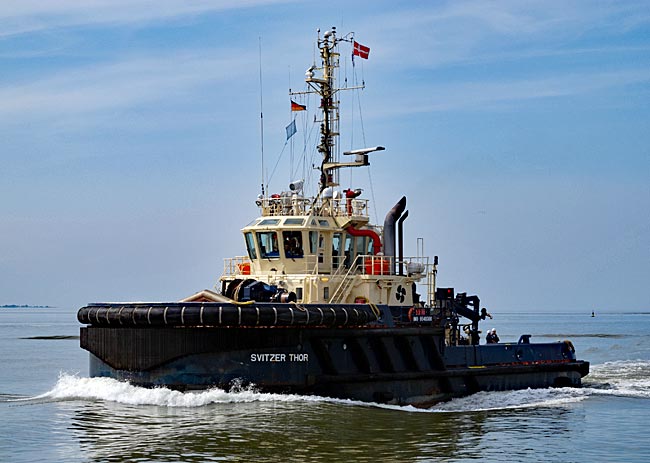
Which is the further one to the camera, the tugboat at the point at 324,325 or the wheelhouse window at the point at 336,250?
the wheelhouse window at the point at 336,250

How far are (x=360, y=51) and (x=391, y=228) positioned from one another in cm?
495

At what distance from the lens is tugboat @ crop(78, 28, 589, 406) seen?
55.7 ft

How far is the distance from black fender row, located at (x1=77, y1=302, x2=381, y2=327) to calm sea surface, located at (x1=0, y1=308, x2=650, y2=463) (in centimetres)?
133

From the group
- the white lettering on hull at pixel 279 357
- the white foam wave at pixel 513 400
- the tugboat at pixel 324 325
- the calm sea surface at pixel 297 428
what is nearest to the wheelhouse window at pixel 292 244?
the tugboat at pixel 324 325

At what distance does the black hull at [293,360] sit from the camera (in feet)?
55.6

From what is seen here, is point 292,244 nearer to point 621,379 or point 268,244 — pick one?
point 268,244

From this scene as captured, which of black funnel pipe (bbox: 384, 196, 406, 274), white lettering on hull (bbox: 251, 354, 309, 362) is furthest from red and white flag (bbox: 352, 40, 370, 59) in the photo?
white lettering on hull (bbox: 251, 354, 309, 362)

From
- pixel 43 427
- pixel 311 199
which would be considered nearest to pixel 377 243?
pixel 311 199

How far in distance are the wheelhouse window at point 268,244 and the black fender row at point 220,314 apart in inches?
127

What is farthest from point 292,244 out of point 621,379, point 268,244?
Answer: point 621,379

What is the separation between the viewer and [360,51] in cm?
2316

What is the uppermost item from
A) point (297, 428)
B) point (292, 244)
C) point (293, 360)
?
point (292, 244)

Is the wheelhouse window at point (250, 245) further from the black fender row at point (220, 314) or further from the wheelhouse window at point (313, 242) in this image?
the black fender row at point (220, 314)

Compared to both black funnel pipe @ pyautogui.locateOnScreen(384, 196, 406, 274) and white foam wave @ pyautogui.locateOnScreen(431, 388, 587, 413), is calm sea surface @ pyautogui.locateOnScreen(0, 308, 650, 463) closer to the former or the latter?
white foam wave @ pyautogui.locateOnScreen(431, 388, 587, 413)
